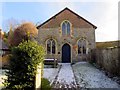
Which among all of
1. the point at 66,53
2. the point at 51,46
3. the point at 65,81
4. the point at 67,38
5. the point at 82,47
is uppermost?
the point at 67,38

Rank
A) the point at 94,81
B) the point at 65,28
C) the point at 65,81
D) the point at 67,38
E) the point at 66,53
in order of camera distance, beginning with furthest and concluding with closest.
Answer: the point at 65,28, the point at 67,38, the point at 66,53, the point at 65,81, the point at 94,81

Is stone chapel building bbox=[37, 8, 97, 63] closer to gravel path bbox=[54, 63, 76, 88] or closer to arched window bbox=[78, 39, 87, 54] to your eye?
arched window bbox=[78, 39, 87, 54]

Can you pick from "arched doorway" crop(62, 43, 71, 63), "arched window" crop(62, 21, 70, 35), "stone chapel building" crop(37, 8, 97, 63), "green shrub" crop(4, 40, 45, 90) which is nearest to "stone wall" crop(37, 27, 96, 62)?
"stone chapel building" crop(37, 8, 97, 63)

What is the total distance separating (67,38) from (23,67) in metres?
23.1

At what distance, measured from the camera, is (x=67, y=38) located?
109ft

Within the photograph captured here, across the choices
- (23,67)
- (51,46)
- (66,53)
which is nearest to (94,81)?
(23,67)

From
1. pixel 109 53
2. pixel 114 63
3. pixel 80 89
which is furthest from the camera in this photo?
pixel 109 53

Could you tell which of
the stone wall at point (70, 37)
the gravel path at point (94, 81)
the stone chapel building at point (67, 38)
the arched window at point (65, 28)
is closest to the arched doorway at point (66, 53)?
the stone chapel building at point (67, 38)

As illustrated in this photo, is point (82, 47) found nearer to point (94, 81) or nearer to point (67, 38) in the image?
point (67, 38)

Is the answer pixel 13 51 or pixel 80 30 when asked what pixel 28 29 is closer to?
pixel 80 30

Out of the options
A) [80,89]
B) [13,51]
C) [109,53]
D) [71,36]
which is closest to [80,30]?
[71,36]

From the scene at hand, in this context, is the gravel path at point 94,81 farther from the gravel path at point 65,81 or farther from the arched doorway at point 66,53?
the arched doorway at point 66,53

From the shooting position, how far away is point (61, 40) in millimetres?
33188

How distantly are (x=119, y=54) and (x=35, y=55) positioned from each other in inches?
289
